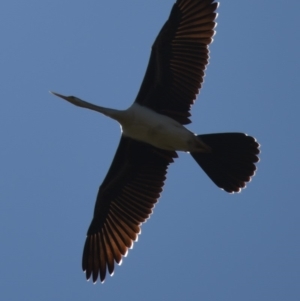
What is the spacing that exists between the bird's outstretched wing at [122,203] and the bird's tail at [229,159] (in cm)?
62

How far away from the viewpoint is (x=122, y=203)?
12.8 m

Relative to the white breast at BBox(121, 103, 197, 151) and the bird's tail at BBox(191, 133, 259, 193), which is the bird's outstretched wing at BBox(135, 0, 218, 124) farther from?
the bird's tail at BBox(191, 133, 259, 193)

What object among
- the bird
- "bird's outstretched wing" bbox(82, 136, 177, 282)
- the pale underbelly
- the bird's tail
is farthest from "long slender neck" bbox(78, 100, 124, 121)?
the bird's tail

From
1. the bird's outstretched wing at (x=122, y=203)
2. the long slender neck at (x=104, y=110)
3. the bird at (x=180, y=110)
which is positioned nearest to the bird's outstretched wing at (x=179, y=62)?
the bird at (x=180, y=110)

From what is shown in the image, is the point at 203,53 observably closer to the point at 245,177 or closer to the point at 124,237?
the point at 245,177

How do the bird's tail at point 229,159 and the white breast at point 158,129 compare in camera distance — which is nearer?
the white breast at point 158,129

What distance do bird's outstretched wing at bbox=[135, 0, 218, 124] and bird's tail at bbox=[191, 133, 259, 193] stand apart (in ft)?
1.64

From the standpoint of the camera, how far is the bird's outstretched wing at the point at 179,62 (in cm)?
1198

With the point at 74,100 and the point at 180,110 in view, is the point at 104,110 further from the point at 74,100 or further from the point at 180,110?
the point at 180,110

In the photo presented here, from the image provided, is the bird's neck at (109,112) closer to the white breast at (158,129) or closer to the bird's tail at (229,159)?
the white breast at (158,129)

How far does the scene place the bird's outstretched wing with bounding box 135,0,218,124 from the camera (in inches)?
472

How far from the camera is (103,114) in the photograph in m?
11.9

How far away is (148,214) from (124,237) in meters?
0.48

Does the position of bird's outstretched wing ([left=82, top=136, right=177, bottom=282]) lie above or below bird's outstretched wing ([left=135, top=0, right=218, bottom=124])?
below
